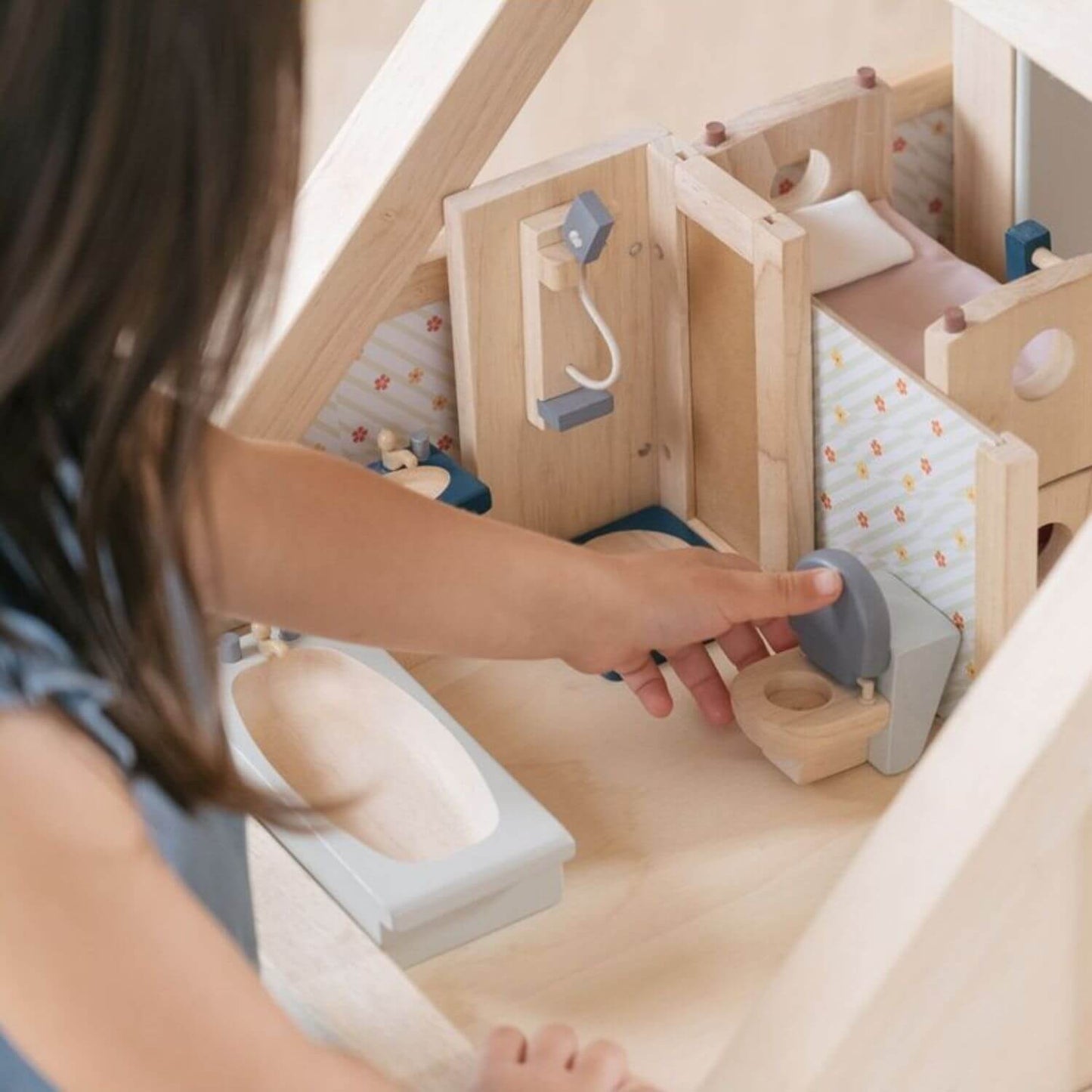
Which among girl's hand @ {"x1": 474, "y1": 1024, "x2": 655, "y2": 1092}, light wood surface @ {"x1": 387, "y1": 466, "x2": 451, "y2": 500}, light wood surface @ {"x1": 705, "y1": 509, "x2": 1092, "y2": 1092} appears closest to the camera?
light wood surface @ {"x1": 705, "y1": 509, "x2": 1092, "y2": 1092}

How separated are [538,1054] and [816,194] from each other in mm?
598

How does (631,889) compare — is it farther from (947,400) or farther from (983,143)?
(983,143)

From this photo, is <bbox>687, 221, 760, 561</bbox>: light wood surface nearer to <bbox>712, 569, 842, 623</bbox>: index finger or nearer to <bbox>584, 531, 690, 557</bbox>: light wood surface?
<bbox>584, 531, 690, 557</bbox>: light wood surface

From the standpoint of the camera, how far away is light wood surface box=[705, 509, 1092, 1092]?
63 cm

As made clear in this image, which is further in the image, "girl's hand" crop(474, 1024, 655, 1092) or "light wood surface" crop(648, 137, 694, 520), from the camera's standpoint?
"light wood surface" crop(648, 137, 694, 520)

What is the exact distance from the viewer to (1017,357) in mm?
1040

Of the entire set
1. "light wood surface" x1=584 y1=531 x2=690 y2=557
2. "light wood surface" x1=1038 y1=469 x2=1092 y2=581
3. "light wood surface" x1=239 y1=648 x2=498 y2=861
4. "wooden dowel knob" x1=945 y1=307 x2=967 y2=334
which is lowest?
"light wood surface" x1=239 y1=648 x2=498 y2=861

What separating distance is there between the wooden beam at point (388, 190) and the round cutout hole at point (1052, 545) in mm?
343

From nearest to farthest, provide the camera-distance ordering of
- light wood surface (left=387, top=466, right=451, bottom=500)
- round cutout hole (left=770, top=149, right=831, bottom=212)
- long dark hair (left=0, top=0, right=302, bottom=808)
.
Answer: long dark hair (left=0, top=0, right=302, bottom=808) → light wood surface (left=387, top=466, right=451, bottom=500) → round cutout hole (left=770, top=149, right=831, bottom=212)

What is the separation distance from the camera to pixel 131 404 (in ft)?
1.82

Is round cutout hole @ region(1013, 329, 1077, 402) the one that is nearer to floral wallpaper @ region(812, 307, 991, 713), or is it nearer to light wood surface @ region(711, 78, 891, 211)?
floral wallpaper @ region(812, 307, 991, 713)

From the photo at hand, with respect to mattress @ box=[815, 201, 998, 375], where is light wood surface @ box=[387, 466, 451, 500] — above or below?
below

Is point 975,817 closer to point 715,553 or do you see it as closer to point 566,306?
point 715,553

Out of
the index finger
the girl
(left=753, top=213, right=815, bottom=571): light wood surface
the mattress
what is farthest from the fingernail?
the girl
